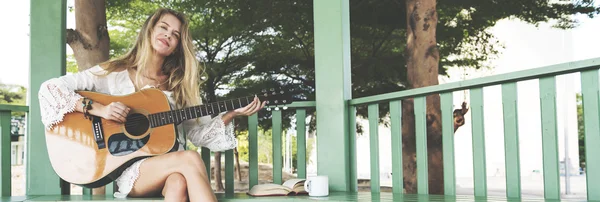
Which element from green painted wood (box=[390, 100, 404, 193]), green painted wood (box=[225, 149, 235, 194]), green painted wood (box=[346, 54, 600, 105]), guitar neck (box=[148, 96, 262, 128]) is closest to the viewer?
green painted wood (box=[346, 54, 600, 105])

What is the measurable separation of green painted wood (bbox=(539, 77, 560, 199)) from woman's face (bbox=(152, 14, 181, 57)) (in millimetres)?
1663

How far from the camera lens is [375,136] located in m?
2.66

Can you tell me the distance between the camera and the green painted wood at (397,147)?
99.0 inches

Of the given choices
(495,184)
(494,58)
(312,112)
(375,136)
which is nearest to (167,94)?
(375,136)

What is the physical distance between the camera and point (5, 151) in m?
2.63

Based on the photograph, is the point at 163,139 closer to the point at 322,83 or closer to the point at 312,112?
the point at 322,83

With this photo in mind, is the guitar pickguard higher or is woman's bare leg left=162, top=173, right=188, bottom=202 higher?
the guitar pickguard

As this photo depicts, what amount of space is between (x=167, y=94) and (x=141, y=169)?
0.41 meters

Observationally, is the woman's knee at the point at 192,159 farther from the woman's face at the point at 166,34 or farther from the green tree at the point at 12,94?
the green tree at the point at 12,94

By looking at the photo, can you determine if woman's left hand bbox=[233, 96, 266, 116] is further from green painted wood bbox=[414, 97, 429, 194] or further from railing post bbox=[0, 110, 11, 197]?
railing post bbox=[0, 110, 11, 197]

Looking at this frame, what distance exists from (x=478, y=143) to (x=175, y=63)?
1.52 meters

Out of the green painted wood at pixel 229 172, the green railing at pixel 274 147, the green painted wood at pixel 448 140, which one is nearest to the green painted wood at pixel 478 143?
the green painted wood at pixel 448 140

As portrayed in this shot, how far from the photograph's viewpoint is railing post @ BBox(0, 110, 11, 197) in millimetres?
2605

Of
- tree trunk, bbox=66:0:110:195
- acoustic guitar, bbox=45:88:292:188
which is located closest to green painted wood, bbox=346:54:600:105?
acoustic guitar, bbox=45:88:292:188
